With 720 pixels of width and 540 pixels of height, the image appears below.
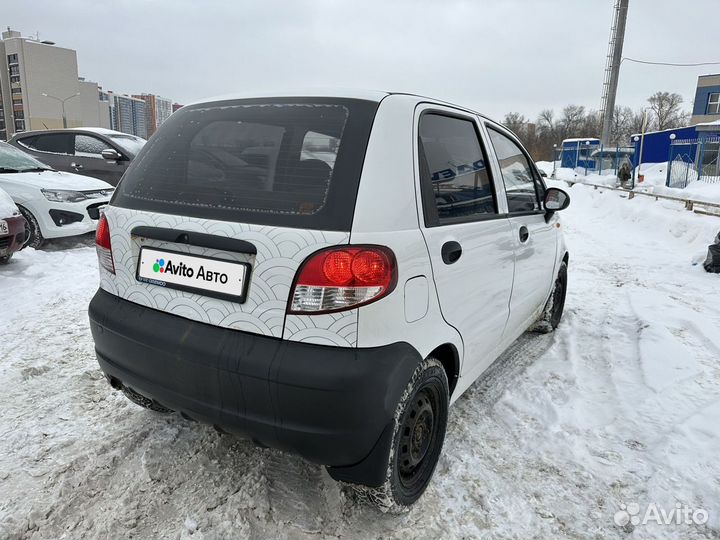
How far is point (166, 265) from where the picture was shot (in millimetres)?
2086

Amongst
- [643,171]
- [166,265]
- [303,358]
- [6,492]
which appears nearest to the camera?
[303,358]

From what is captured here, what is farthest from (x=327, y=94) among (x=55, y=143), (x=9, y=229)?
(x=55, y=143)

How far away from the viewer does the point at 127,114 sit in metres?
105

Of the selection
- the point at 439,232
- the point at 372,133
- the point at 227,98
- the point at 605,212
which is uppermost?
the point at 227,98

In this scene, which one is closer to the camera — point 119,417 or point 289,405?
point 289,405

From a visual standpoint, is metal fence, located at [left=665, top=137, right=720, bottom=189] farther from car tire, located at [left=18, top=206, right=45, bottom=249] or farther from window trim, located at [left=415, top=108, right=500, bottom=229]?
car tire, located at [left=18, top=206, right=45, bottom=249]

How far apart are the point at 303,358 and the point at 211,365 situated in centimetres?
38

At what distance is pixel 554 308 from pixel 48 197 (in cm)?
648

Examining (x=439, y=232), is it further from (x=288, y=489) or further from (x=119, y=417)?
(x=119, y=417)

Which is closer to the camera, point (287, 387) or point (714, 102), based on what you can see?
point (287, 387)

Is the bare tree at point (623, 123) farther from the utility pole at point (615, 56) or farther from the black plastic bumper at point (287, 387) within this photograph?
the black plastic bumper at point (287, 387)

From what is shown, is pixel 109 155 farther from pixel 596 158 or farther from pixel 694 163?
pixel 596 158

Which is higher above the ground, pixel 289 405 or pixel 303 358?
pixel 303 358

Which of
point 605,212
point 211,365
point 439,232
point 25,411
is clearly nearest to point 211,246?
point 211,365
